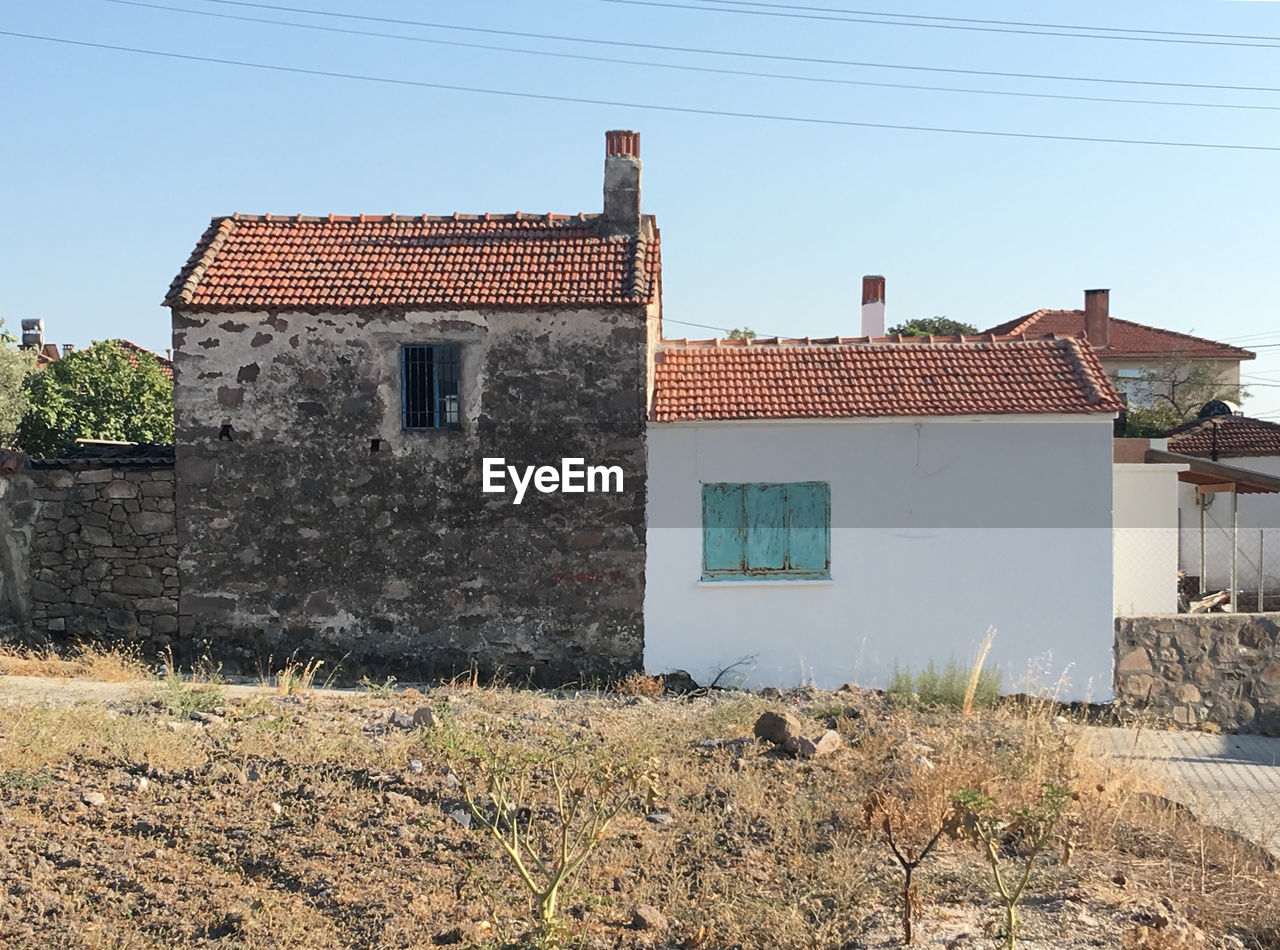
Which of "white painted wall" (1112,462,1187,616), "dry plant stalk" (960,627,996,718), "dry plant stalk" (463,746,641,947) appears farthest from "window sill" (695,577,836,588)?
"dry plant stalk" (463,746,641,947)

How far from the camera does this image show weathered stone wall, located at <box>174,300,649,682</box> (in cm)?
1410

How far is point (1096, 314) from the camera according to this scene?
34875mm

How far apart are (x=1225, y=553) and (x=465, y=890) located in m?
24.4

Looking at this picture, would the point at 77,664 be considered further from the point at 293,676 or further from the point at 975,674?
the point at 975,674

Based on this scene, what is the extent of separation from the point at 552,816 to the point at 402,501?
6664mm

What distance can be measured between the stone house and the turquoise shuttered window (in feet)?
2.99

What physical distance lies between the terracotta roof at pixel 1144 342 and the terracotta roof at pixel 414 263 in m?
34.4

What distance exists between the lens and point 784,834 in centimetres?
805

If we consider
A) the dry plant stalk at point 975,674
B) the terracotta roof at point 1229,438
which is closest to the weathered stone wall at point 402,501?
the dry plant stalk at point 975,674

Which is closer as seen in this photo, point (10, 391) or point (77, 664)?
point (77, 664)

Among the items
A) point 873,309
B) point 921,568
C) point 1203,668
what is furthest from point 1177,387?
point 921,568

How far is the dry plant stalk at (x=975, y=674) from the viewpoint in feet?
42.4

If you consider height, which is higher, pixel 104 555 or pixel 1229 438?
pixel 1229 438

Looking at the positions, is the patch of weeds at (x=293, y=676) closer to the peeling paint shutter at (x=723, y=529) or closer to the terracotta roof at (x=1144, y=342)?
the peeling paint shutter at (x=723, y=529)
